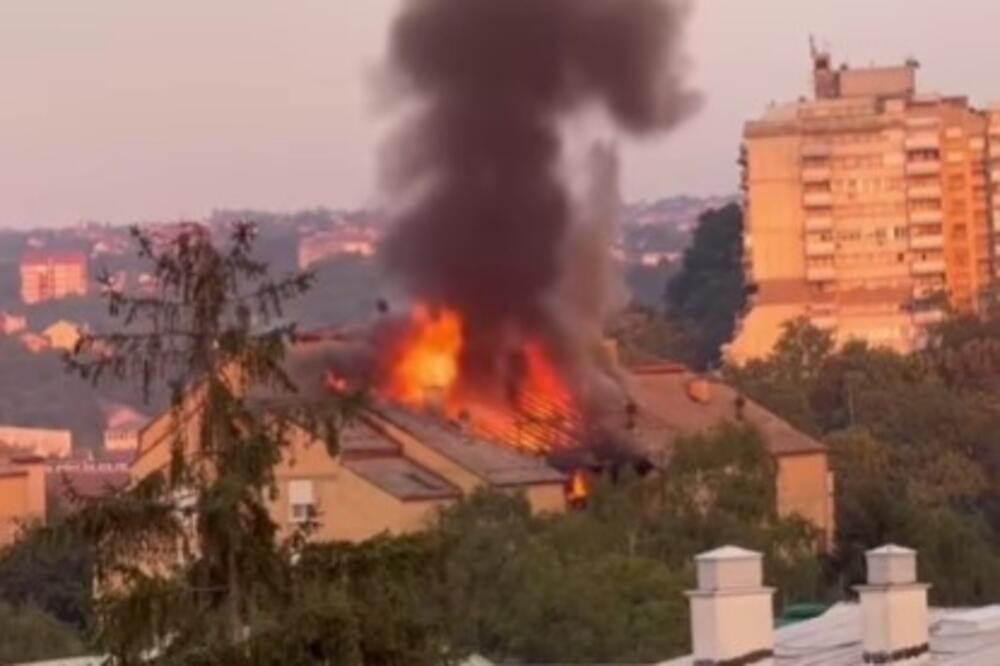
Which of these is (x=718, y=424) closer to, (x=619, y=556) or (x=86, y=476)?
(x=619, y=556)

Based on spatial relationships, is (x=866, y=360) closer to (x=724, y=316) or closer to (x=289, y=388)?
(x=724, y=316)

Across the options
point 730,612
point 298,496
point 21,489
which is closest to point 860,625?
point 730,612

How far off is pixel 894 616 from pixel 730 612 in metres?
1.59

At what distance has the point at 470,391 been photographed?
93.5 m

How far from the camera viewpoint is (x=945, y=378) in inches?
5212

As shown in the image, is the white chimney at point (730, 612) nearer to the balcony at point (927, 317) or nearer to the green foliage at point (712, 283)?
the green foliage at point (712, 283)

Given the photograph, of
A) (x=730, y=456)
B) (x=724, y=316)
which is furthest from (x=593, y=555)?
(x=724, y=316)

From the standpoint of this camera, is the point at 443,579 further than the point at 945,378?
No

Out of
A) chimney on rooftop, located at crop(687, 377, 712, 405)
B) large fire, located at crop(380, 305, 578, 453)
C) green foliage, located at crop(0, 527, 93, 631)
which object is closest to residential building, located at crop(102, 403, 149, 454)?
chimney on rooftop, located at crop(687, 377, 712, 405)

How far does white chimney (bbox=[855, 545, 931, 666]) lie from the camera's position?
3262 cm

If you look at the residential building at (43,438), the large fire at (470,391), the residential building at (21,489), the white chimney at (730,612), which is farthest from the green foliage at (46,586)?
the residential building at (43,438)

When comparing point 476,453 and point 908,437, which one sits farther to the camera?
point 908,437

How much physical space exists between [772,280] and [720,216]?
306 cm

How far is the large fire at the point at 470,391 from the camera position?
91.2 m
